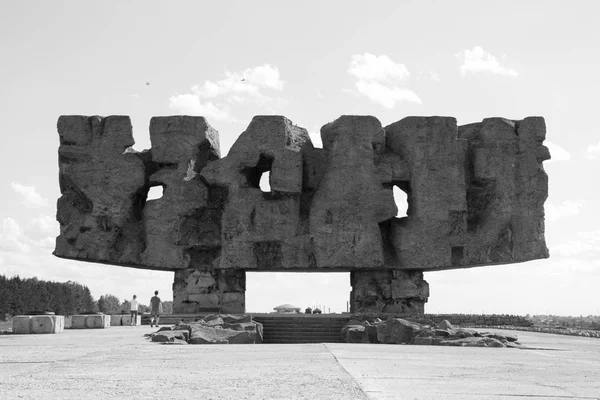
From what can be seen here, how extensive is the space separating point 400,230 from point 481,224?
2541 mm

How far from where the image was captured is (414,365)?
8.10 m

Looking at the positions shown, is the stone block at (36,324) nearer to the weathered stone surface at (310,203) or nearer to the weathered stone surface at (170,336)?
the weathered stone surface at (170,336)

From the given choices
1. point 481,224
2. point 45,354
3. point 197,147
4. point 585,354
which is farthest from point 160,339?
point 481,224

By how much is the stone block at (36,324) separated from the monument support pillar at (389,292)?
31.5 ft

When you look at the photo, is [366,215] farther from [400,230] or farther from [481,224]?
[481,224]

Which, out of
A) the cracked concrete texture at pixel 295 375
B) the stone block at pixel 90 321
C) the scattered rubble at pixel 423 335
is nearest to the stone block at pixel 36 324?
the stone block at pixel 90 321

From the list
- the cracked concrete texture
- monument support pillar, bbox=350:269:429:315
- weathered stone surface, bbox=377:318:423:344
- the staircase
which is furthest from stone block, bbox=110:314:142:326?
the cracked concrete texture

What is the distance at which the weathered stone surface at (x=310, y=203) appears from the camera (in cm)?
2178

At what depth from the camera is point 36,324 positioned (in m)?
16.5

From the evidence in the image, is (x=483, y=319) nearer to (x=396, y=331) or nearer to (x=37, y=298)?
(x=396, y=331)

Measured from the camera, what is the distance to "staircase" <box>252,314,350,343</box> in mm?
18156

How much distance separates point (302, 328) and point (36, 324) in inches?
259

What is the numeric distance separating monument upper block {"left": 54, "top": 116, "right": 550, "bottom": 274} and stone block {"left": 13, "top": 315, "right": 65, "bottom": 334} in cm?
599

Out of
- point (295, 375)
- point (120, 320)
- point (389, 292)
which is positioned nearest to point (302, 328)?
point (389, 292)
